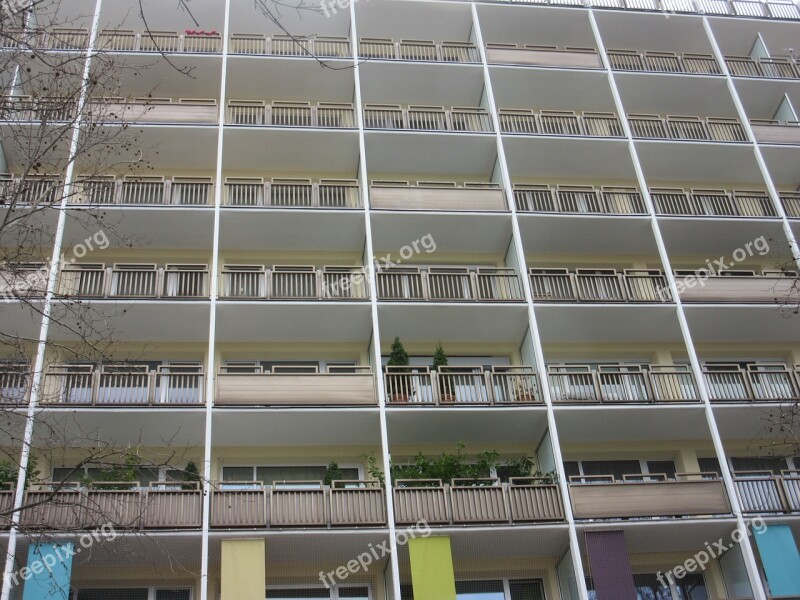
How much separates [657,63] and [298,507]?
19.6 meters

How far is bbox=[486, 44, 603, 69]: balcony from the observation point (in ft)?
93.1

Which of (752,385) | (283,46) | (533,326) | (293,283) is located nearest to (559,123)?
(533,326)

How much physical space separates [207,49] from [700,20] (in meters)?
17.1

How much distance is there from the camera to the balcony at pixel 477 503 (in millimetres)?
19422

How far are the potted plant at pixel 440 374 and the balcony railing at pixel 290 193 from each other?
5.10 m

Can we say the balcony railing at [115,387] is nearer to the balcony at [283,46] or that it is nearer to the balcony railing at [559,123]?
the balcony at [283,46]

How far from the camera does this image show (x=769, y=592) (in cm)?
1928

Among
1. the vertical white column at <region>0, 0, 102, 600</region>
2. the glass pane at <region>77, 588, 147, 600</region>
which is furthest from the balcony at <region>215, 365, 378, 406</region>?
the glass pane at <region>77, 588, 147, 600</region>

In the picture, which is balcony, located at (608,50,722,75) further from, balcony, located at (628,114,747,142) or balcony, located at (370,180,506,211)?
balcony, located at (370,180,506,211)

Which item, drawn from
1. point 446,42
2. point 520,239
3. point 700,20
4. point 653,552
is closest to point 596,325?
point 520,239

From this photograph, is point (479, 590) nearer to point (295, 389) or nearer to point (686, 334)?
point (295, 389)

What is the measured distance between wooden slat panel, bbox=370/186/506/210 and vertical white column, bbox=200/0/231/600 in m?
4.45

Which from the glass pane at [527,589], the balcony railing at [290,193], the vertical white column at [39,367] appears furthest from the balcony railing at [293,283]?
the glass pane at [527,589]

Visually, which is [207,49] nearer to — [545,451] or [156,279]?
[156,279]
